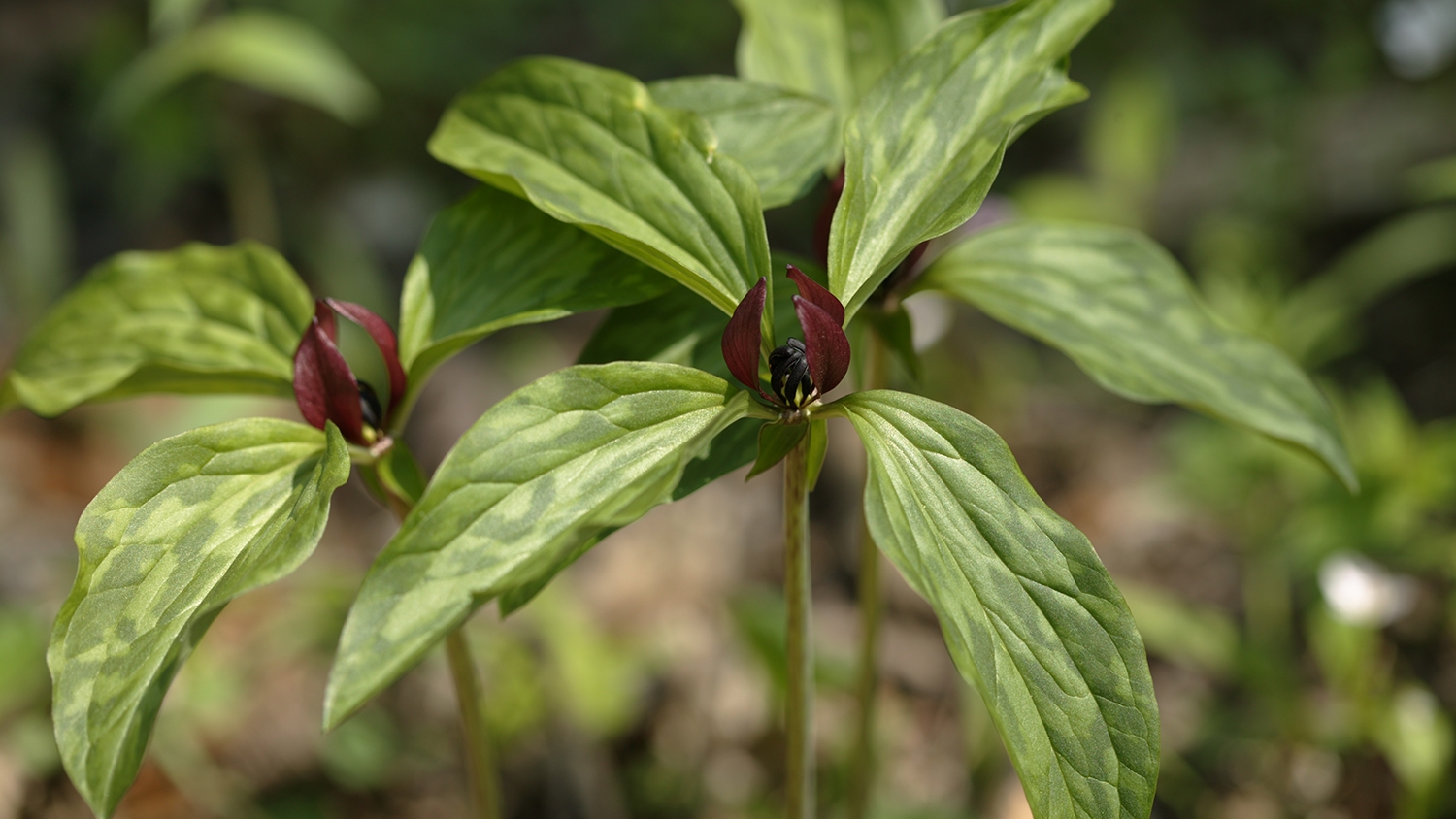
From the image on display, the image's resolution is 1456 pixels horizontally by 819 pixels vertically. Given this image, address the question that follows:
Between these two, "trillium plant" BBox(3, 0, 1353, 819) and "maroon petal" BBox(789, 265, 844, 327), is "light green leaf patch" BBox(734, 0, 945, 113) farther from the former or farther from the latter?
"maroon petal" BBox(789, 265, 844, 327)

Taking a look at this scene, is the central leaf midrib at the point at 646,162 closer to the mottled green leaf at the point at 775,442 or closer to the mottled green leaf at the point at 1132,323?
the mottled green leaf at the point at 775,442

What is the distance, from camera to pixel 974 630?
0.50 metres

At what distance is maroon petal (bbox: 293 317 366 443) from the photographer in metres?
0.63

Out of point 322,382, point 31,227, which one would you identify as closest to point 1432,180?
point 322,382

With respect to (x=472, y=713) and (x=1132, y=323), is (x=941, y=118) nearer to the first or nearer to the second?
(x=1132, y=323)

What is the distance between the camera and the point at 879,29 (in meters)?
0.91

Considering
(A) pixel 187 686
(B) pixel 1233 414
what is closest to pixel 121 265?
(B) pixel 1233 414

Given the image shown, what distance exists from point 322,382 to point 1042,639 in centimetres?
44

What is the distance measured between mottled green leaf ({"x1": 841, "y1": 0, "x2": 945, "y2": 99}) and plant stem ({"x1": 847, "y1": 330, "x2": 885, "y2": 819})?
238mm

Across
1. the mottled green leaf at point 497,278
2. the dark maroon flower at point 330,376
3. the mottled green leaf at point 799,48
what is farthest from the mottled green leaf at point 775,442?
the mottled green leaf at point 799,48

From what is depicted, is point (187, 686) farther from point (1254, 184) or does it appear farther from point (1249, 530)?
point (1254, 184)

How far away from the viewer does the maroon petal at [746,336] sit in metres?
0.55

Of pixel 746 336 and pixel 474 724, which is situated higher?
pixel 746 336

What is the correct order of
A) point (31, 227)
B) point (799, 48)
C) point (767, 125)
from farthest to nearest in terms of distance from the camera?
point (31, 227) → point (799, 48) → point (767, 125)
